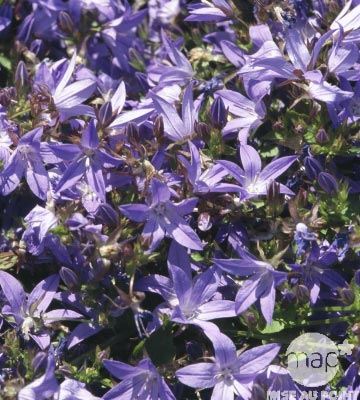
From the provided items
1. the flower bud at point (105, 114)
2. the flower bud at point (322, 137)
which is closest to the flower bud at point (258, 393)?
the flower bud at point (322, 137)

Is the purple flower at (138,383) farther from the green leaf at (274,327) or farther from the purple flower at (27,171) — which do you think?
the purple flower at (27,171)

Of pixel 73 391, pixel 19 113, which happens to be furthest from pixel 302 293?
pixel 19 113

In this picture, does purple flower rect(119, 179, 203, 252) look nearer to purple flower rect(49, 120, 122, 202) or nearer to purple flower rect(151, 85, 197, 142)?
purple flower rect(49, 120, 122, 202)

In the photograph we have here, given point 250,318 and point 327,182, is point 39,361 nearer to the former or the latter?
point 250,318

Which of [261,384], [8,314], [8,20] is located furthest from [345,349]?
[8,20]

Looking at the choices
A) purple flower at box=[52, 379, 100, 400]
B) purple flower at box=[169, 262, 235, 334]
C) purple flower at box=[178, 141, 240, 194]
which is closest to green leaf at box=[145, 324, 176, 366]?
purple flower at box=[169, 262, 235, 334]
